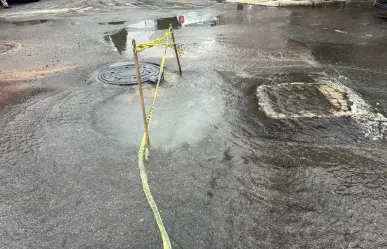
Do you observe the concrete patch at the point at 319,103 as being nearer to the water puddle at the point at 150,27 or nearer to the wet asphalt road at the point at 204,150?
the wet asphalt road at the point at 204,150

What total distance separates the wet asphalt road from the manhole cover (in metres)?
0.25

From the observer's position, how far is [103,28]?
437 inches

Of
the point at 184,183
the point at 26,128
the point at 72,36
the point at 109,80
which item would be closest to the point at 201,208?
the point at 184,183

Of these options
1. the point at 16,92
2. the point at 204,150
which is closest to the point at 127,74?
the point at 16,92

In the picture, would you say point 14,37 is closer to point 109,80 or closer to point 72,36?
point 72,36

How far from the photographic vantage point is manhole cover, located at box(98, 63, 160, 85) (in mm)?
6574

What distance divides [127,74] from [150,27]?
470 centimetres

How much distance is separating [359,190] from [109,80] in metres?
5.00

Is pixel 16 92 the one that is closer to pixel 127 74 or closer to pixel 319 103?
pixel 127 74

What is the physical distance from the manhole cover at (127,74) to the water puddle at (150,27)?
142cm

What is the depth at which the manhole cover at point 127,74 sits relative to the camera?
6.57m

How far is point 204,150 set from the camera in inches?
174

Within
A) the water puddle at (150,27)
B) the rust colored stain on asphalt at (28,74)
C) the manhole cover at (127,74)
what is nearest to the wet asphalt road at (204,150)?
the rust colored stain on asphalt at (28,74)

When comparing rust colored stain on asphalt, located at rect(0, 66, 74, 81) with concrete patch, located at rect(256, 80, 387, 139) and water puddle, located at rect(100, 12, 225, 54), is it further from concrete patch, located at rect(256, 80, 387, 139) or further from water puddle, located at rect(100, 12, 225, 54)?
concrete patch, located at rect(256, 80, 387, 139)
